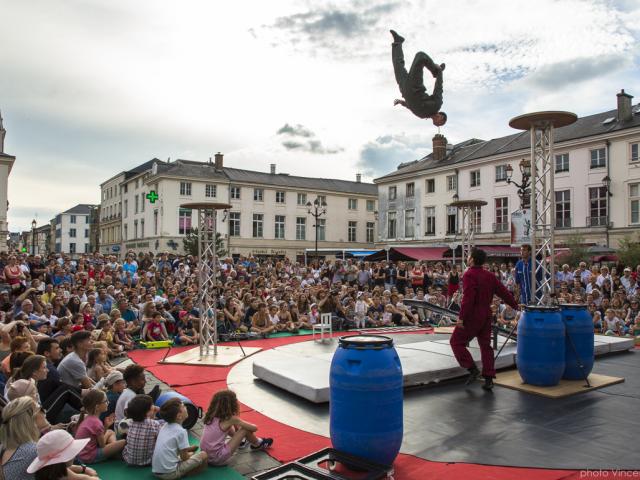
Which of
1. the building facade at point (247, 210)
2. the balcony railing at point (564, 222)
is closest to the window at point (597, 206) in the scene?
the balcony railing at point (564, 222)

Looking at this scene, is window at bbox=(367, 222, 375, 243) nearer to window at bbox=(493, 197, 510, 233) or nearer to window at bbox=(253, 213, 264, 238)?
window at bbox=(253, 213, 264, 238)

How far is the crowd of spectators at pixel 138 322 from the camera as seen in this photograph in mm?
4355

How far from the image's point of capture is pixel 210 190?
4516cm

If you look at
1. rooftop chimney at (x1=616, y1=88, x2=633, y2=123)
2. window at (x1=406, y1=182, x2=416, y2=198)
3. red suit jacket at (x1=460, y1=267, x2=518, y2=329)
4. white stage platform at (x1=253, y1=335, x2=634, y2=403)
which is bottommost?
white stage platform at (x1=253, y1=335, x2=634, y2=403)

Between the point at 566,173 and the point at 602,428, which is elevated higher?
the point at 566,173

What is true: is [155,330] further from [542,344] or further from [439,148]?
[439,148]

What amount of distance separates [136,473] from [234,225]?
4204 cm

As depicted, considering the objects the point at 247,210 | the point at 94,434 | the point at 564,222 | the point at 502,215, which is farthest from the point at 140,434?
the point at 247,210

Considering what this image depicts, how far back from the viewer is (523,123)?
316 inches

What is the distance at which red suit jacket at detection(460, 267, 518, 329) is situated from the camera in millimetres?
6391

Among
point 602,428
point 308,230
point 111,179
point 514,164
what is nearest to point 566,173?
point 514,164

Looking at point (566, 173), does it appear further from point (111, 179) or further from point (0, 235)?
point (111, 179)

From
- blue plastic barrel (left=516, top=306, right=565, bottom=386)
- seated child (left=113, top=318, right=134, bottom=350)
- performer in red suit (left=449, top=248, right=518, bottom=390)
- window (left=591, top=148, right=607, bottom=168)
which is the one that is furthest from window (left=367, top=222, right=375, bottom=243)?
blue plastic barrel (left=516, top=306, right=565, bottom=386)

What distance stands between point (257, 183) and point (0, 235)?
22624 millimetres
